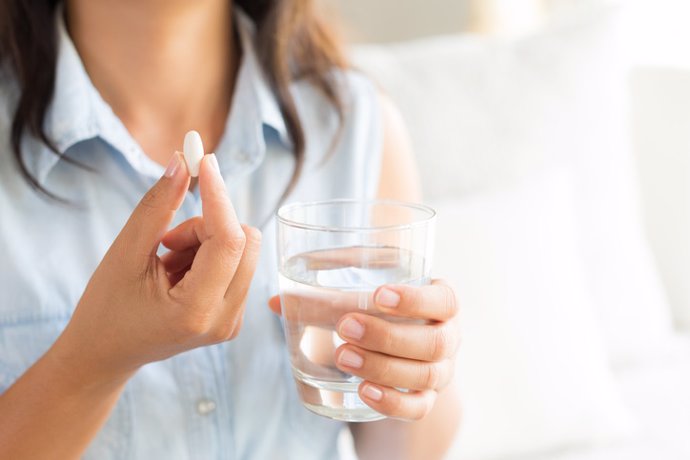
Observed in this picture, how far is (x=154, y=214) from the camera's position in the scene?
72 centimetres

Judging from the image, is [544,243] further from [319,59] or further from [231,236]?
[231,236]

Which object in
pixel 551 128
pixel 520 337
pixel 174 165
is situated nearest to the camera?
pixel 174 165

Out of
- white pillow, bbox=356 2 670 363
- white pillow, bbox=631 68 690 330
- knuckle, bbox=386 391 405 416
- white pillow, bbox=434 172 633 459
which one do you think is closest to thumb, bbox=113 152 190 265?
knuckle, bbox=386 391 405 416

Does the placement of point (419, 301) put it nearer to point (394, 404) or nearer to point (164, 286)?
point (394, 404)

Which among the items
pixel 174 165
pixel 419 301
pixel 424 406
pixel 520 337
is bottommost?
pixel 520 337

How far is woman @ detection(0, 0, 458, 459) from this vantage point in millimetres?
897

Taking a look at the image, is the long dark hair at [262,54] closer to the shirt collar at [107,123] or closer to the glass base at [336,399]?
the shirt collar at [107,123]

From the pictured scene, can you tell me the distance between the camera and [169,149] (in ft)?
3.69

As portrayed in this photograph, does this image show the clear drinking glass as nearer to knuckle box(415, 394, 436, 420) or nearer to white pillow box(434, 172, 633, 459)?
knuckle box(415, 394, 436, 420)

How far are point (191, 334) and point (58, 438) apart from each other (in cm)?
23

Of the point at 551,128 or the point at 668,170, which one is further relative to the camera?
the point at 668,170

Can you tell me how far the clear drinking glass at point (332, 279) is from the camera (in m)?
0.74

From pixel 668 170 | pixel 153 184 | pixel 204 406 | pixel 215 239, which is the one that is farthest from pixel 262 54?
pixel 668 170

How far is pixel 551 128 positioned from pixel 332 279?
1005 millimetres
